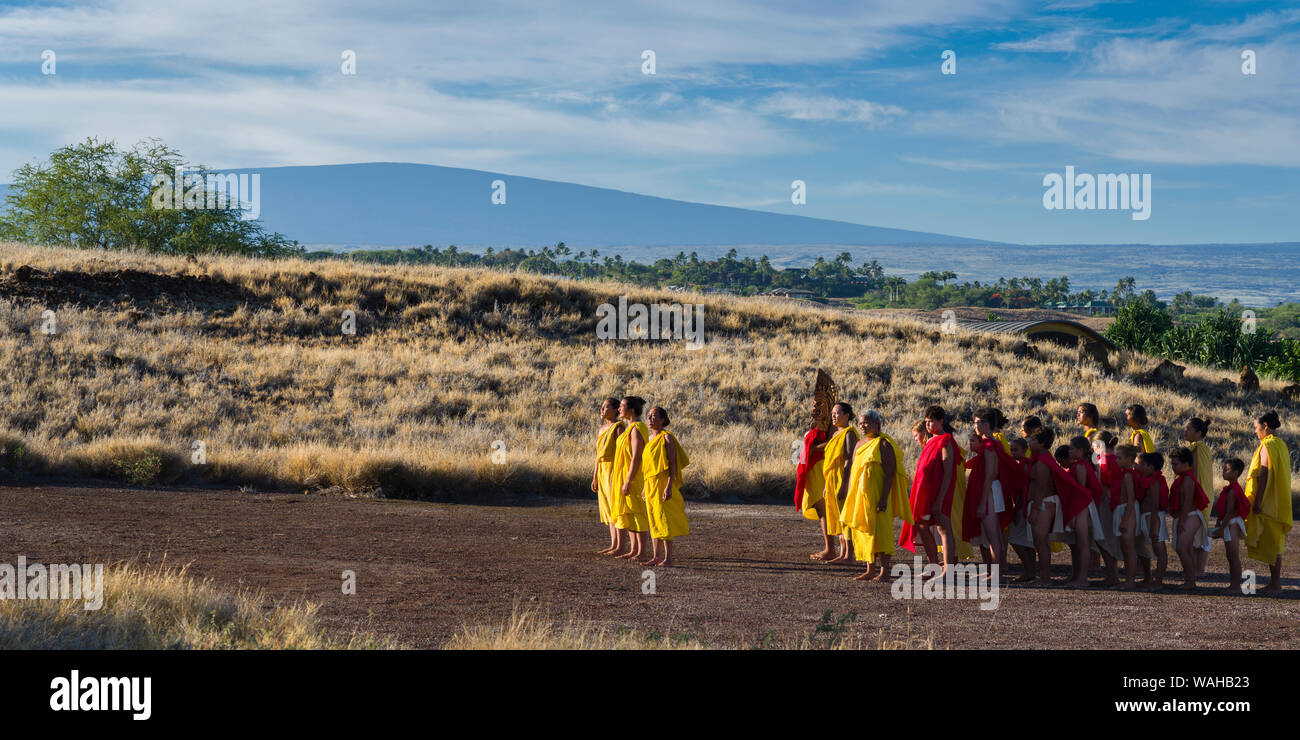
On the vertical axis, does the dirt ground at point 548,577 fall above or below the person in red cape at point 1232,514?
below

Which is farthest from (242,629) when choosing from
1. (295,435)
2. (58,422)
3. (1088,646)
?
(58,422)

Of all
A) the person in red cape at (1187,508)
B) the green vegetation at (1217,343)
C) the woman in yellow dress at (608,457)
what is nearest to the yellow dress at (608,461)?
the woman in yellow dress at (608,457)

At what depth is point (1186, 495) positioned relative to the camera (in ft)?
34.1

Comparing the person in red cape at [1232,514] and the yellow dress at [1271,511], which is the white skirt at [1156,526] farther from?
the yellow dress at [1271,511]

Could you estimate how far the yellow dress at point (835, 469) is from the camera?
11.0 metres

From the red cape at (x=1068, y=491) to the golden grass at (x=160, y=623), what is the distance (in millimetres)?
6858

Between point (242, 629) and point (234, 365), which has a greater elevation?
point (234, 365)

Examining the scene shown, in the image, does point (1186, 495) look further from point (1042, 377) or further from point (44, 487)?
point (1042, 377)

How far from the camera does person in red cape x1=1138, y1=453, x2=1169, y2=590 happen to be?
1047cm

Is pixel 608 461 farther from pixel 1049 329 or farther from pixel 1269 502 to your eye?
pixel 1049 329

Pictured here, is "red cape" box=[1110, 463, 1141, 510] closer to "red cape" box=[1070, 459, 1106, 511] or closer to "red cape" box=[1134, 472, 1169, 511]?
"red cape" box=[1134, 472, 1169, 511]

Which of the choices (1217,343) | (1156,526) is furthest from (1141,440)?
(1217,343)

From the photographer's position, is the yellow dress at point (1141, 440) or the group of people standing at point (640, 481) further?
the yellow dress at point (1141, 440)

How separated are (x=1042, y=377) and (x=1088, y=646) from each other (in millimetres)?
29787
